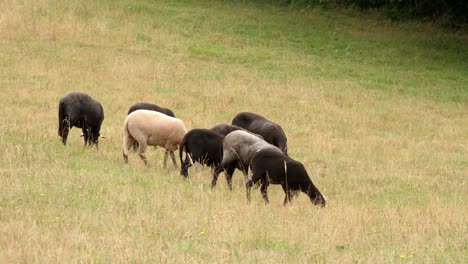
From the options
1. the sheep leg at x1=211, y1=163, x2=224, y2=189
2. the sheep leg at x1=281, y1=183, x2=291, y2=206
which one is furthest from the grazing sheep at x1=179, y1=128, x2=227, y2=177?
the sheep leg at x1=281, y1=183, x2=291, y2=206

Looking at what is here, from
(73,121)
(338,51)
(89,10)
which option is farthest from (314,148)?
(89,10)

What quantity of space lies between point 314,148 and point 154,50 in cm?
1497

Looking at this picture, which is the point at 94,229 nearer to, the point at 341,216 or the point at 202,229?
the point at 202,229

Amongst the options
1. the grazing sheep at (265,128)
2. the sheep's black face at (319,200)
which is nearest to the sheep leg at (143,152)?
the grazing sheep at (265,128)

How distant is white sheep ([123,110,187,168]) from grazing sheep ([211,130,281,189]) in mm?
1915

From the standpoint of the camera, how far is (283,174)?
12.1m

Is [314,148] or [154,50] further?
[154,50]

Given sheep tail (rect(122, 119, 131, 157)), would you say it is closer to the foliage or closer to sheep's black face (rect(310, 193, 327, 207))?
sheep's black face (rect(310, 193, 327, 207))

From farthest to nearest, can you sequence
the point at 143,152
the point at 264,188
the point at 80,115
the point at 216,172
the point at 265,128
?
the point at 265,128
the point at 80,115
the point at 143,152
the point at 216,172
the point at 264,188

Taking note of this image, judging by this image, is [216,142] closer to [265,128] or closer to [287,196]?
[287,196]

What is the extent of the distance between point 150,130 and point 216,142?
4.85 feet

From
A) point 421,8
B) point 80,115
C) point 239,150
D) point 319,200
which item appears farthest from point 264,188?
point 421,8

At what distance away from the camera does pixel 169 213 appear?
32.5 ft

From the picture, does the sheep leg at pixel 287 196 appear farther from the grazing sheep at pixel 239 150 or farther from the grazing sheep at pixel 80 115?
the grazing sheep at pixel 80 115
